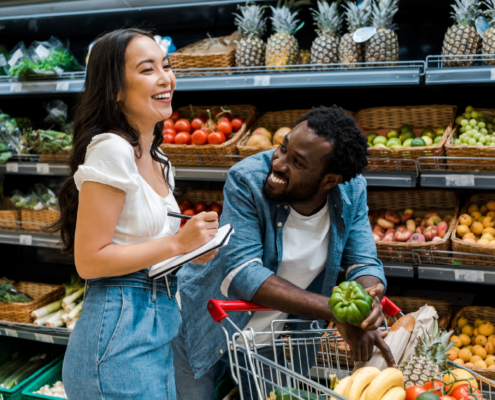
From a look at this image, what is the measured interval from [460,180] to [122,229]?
5.43 feet

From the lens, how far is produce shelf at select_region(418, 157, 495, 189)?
2.20 meters

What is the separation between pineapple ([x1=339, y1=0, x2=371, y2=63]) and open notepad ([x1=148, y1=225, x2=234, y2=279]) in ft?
5.32

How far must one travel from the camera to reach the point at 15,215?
3.23 m

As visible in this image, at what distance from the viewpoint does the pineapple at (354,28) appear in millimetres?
2506

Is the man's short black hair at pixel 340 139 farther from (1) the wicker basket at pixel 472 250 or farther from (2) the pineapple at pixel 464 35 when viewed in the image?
(2) the pineapple at pixel 464 35

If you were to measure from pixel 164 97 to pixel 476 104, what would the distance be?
7.00 ft

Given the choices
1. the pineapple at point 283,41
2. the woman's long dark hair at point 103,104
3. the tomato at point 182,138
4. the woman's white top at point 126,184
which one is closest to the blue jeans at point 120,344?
the woman's white top at point 126,184

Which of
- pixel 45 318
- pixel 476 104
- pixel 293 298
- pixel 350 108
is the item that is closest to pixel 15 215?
pixel 45 318

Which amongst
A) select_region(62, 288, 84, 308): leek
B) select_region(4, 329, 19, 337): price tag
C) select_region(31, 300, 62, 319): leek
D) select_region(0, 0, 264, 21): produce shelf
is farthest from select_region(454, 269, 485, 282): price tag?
select_region(4, 329, 19, 337): price tag

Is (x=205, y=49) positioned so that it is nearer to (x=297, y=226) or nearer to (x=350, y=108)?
(x=350, y=108)

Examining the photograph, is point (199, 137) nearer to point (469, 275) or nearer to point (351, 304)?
point (469, 275)

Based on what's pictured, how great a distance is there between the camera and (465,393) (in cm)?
123

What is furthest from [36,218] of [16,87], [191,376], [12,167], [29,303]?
[191,376]

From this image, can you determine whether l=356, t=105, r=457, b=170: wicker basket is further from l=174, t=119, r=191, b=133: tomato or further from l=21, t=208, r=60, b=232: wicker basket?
l=21, t=208, r=60, b=232: wicker basket
